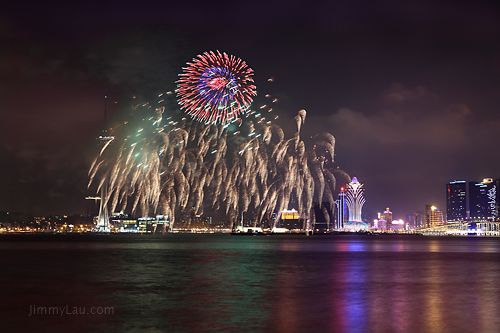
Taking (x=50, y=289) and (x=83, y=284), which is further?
(x=83, y=284)

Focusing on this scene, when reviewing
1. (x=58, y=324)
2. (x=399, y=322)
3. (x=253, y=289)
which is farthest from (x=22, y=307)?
(x=399, y=322)

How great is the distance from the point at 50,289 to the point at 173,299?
9554 millimetres

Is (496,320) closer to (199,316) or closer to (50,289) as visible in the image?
(199,316)

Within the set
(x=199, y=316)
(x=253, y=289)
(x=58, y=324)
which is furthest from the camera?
(x=253, y=289)

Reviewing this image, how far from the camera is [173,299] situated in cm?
2303

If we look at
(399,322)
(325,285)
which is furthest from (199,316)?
(325,285)

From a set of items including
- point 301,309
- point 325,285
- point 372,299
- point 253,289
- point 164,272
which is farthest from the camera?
point 164,272

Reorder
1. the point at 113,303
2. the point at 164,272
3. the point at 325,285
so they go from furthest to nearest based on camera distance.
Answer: the point at 164,272
the point at 325,285
the point at 113,303

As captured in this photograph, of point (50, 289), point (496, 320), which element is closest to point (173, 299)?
point (50, 289)

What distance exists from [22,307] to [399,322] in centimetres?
1602

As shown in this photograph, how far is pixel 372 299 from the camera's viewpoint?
23.7 meters

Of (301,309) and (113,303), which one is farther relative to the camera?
(113,303)

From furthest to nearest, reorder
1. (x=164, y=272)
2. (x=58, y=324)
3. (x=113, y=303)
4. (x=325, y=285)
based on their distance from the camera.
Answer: (x=164, y=272)
(x=325, y=285)
(x=113, y=303)
(x=58, y=324)

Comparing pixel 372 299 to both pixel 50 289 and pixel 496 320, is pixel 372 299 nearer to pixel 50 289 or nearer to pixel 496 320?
pixel 496 320
